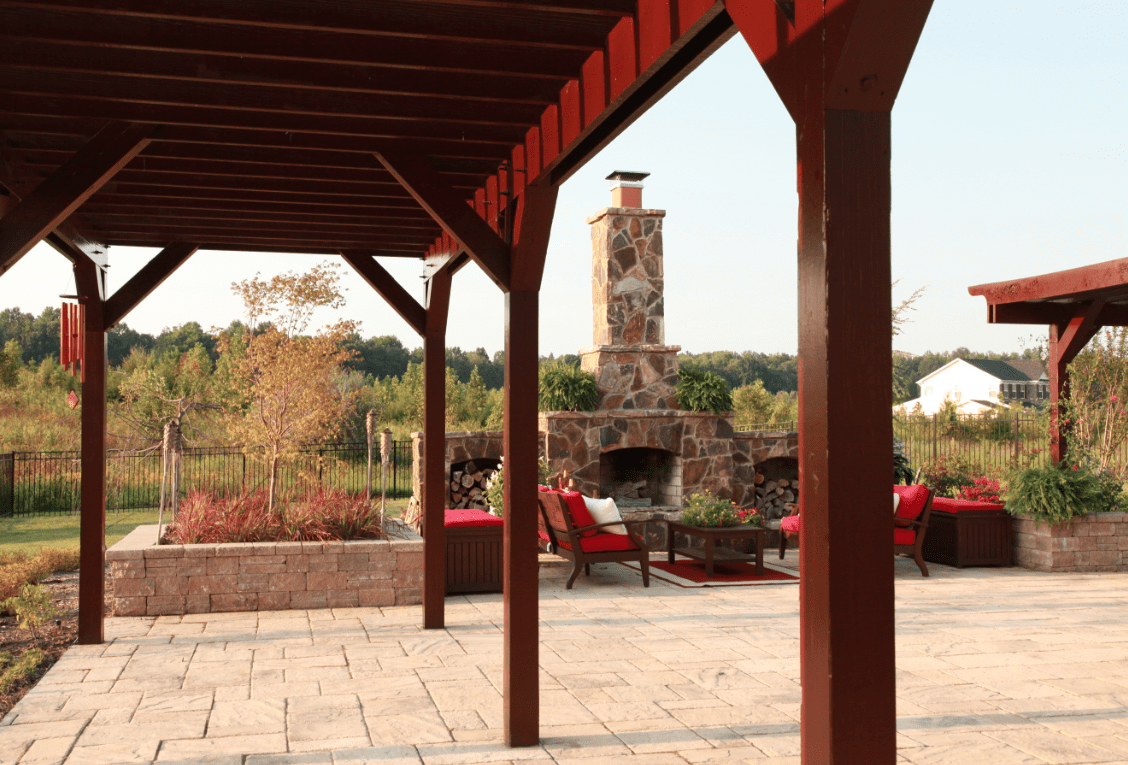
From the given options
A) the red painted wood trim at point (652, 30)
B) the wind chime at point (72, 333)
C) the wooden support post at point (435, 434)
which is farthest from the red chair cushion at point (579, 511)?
the red painted wood trim at point (652, 30)

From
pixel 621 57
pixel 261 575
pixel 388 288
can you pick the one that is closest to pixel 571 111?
pixel 621 57

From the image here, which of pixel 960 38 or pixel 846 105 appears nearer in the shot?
pixel 846 105

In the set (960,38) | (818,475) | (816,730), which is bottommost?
(816,730)

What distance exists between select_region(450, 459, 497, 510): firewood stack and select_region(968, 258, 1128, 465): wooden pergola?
6218 millimetres

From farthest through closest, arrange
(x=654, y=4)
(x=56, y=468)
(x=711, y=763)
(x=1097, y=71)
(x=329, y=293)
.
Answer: (x=1097, y=71) → (x=56, y=468) → (x=329, y=293) → (x=711, y=763) → (x=654, y=4)

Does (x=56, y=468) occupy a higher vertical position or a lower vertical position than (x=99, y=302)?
lower

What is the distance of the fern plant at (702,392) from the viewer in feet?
36.9

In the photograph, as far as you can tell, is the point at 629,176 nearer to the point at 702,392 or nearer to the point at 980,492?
the point at 702,392

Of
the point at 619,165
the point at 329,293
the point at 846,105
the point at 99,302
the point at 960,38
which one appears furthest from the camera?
the point at 960,38

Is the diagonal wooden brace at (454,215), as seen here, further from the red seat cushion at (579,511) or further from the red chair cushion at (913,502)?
the red chair cushion at (913,502)

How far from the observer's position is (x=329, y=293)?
10867 mm


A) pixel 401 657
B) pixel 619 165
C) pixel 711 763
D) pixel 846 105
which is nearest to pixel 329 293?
pixel 619 165

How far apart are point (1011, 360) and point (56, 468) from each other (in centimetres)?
4324

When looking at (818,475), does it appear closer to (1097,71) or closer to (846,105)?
(846,105)
